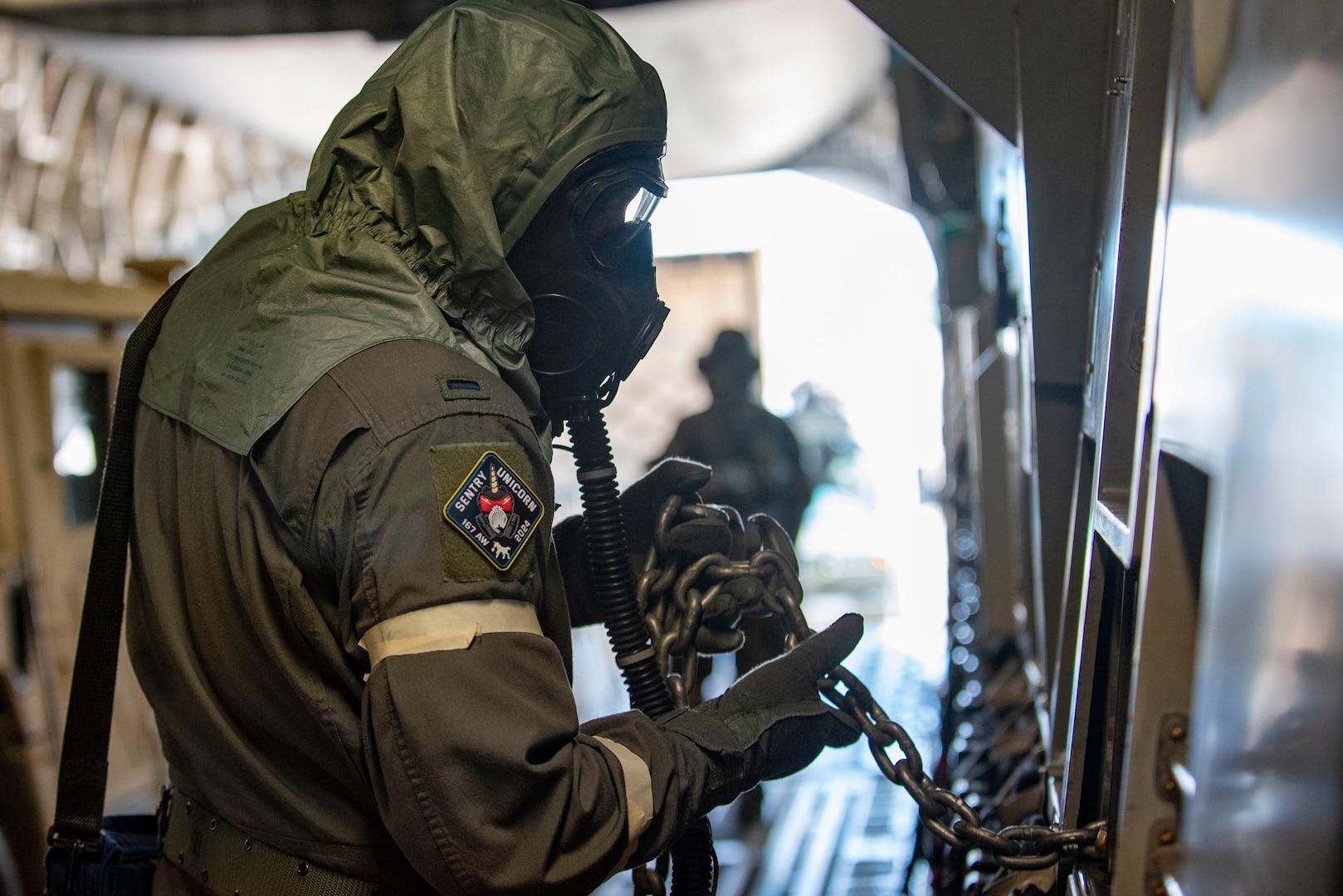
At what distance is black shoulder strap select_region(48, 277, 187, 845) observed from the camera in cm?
142

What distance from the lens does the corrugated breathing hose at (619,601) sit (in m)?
1.54

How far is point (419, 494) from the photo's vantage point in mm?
1122

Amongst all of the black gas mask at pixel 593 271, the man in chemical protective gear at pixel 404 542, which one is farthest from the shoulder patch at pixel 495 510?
the black gas mask at pixel 593 271

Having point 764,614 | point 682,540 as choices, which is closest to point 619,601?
point 682,540

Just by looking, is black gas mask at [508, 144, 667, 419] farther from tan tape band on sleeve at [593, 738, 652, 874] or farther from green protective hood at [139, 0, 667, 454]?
tan tape band on sleeve at [593, 738, 652, 874]

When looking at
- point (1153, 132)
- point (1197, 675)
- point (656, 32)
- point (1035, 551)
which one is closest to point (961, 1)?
point (1153, 132)

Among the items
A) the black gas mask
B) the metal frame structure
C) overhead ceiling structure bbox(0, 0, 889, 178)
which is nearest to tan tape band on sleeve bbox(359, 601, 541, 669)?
the black gas mask

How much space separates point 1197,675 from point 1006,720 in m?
1.85

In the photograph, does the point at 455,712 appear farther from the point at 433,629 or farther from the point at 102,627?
the point at 102,627

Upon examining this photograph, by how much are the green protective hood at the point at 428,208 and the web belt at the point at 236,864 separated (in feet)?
1.61

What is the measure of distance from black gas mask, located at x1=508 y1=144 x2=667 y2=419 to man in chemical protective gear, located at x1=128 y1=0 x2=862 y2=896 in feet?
0.05

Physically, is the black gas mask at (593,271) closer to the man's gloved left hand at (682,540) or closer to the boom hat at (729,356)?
the man's gloved left hand at (682,540)

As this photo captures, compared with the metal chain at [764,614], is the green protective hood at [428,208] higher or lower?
higher

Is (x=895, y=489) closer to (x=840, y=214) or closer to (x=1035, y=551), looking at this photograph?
(x=840, y=214)
